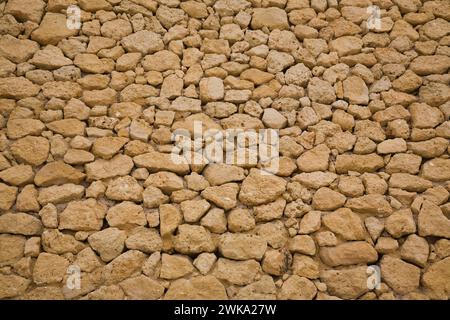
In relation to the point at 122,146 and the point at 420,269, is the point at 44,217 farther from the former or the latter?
the point at 420,269

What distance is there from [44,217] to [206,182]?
1078 millimetres

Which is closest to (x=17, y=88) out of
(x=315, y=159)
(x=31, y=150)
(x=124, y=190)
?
(x=31, y=150)

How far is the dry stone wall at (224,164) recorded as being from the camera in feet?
7.73

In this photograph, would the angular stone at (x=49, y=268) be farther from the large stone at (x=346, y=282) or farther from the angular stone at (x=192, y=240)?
the large stone at (x=346, y=282)

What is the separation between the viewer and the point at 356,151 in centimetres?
277

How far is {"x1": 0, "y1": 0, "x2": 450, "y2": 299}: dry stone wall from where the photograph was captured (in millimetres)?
2355

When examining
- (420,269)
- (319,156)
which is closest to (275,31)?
(319,156)

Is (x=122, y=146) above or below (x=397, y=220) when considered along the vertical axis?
above

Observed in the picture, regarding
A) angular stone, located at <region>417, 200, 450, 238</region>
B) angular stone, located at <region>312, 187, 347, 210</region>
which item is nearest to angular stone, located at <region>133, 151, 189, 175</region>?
angular stone, located at <region>312, 187, 347, 210</region>

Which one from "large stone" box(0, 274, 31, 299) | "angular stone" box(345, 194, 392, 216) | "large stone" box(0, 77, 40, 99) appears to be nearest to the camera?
"large stone" box(0, 274, 31, 299)

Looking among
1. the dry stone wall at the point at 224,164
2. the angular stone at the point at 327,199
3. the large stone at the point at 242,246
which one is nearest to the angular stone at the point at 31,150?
the dry stone wall at the point at 224,164

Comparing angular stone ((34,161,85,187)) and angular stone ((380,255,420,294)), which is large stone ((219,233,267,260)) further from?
angular stone ((34,161,85,187))

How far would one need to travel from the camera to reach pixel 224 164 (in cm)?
268
